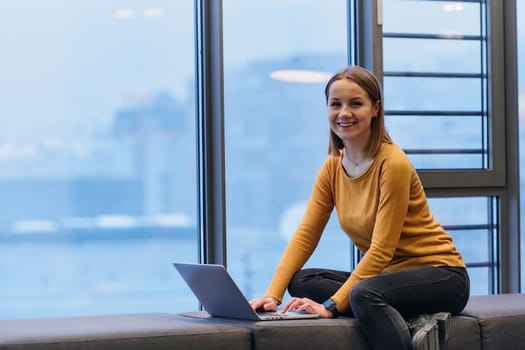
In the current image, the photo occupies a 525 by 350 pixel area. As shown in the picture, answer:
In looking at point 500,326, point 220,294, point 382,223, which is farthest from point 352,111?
point 500,326

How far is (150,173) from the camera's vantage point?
365 cm

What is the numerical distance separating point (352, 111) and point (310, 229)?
48 cm

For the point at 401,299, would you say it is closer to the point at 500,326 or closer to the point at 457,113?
the point at 500,326

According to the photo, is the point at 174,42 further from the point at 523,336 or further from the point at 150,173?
the point at 523,336

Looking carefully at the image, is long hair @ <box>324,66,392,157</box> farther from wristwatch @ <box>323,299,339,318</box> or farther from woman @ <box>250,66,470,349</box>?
wristwatch @ <box>323,299,339,318</box>

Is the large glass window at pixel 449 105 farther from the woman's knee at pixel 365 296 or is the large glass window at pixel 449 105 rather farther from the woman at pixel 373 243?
the woman's knee at pixel 365 296

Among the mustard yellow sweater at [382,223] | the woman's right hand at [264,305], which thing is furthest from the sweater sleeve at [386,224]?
the woman's right hand at [264,305]

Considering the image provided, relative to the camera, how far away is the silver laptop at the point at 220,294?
265cm

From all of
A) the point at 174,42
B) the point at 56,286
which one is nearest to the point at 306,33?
the point at 174,42

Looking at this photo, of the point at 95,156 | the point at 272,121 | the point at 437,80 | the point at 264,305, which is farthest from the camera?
the point at 437,80

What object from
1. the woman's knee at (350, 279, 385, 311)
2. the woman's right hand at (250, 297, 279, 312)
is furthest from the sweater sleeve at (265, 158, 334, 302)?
the woman's knee at (350, 279, 385, 311)

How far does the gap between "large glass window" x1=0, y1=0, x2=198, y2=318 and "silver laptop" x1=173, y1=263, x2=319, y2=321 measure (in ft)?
2.57

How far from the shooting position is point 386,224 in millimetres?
2750

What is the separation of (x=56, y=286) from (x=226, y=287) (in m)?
1.11
